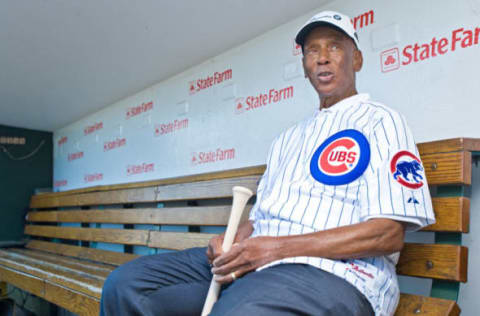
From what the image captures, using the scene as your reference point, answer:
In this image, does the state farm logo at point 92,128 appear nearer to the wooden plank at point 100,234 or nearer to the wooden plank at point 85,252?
the wooden plank at point 100,234

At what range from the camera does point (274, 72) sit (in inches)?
93.4

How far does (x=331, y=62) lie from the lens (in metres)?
1.34

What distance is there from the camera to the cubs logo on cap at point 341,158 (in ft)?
3.33

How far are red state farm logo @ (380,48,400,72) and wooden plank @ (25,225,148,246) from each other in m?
1.58

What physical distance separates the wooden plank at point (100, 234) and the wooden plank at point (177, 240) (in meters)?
0.11

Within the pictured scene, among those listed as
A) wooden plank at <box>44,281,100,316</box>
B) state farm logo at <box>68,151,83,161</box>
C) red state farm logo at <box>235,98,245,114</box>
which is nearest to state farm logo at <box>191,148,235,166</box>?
red state farm logo at <box>235,98,245,114</box>

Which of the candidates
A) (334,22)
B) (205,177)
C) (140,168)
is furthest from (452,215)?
(140,168)

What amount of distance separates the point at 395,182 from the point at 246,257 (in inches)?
16.0

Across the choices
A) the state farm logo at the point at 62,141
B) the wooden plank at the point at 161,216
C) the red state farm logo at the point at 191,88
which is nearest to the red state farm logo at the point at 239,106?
the red state farm logo at the point at 191,88

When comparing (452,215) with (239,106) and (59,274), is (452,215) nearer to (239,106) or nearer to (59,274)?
(239,106)

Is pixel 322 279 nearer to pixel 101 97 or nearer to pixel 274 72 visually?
pixel 274 72

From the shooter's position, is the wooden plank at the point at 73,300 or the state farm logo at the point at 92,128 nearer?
the wooden plank at the point at 73,300

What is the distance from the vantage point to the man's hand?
975 millimetres

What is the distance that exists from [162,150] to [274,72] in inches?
51.8
